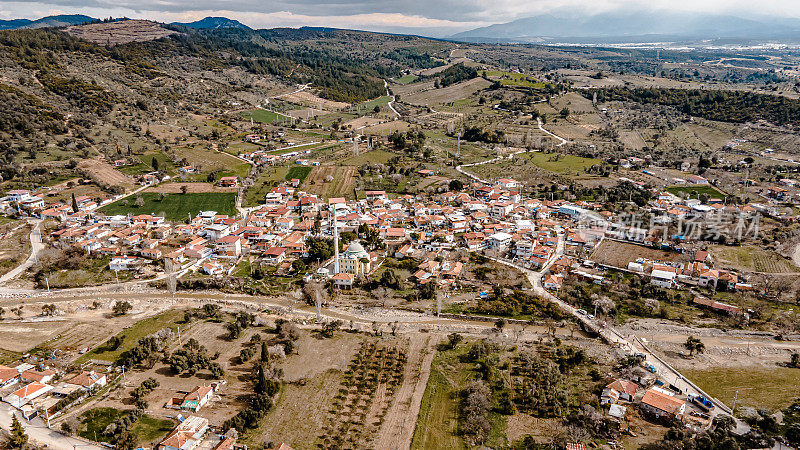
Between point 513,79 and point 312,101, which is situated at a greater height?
point 513,79

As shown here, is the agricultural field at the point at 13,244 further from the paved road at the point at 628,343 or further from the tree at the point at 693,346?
the tree at the point at 693,346

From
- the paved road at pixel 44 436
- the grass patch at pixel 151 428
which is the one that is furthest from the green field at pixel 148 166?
the grass patch at pixel 151 428

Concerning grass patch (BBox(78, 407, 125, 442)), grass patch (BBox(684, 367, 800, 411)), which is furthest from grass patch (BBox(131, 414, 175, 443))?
grass patch (BBox(684, 367, 800, 411))

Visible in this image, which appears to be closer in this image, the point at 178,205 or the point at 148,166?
the point at 178,205

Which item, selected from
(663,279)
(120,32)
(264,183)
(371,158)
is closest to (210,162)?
(264,183)

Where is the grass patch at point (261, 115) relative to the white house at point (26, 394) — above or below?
above

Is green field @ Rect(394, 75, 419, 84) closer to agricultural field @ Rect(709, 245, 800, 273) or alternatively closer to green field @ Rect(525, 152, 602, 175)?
green field @ Rect(525, 152, 602, 175)

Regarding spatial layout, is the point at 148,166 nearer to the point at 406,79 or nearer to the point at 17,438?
the point at 17,438

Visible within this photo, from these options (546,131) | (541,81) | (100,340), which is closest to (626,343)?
(100,340)
